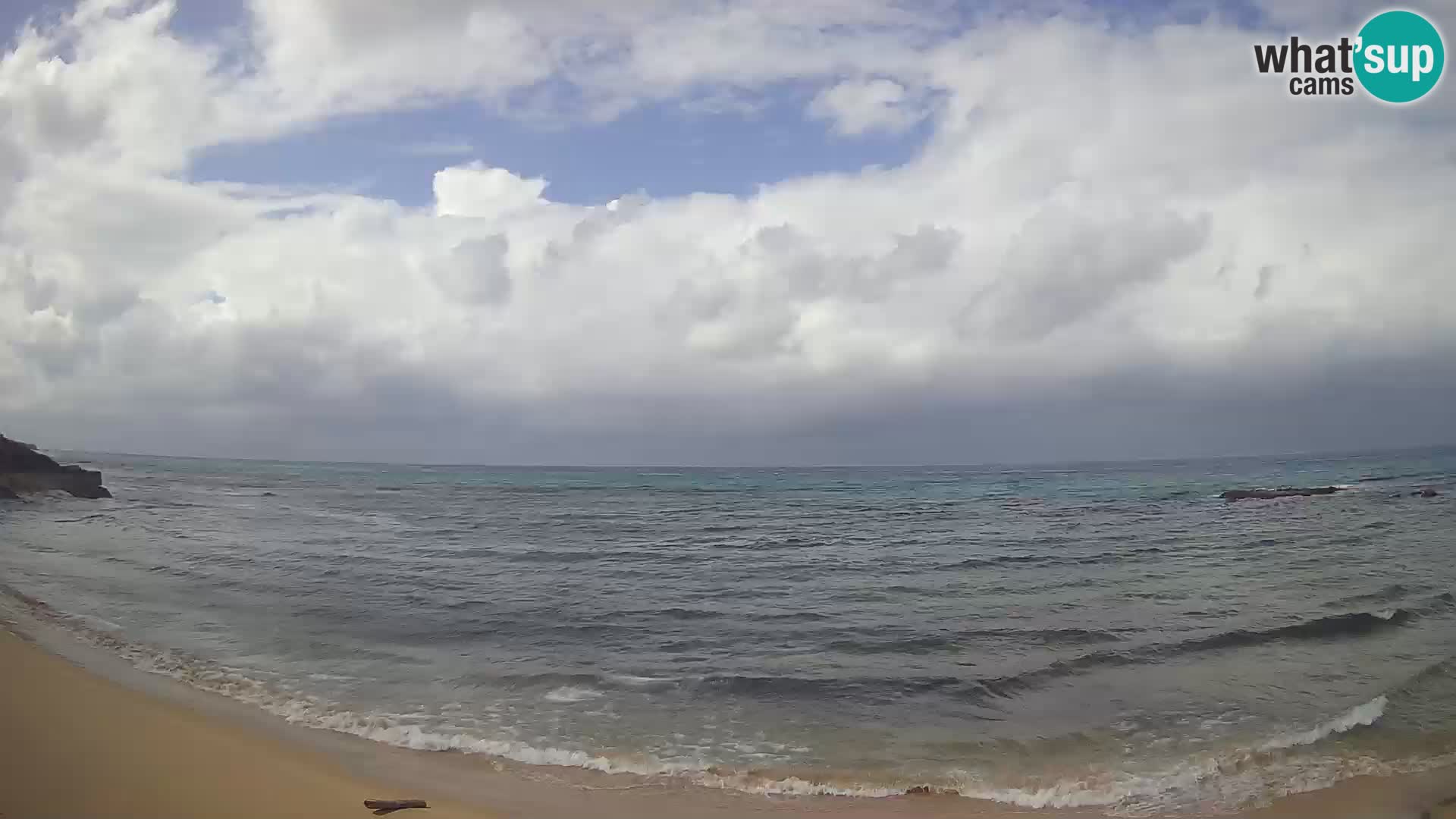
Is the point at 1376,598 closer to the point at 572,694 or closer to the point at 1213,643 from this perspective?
the point at 1213,643

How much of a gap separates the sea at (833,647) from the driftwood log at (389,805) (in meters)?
1.59

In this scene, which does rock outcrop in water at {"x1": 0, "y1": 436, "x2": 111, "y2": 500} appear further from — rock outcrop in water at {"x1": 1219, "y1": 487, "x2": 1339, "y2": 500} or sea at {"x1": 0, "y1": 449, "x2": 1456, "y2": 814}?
rock outcrop in water at {"x1": 1219, "y1": 487, "x2": 1339, "y2": 500}

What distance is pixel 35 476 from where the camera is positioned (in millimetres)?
38281

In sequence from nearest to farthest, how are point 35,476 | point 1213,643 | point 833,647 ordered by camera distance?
point 833,647, point 1213,643, point 35,476

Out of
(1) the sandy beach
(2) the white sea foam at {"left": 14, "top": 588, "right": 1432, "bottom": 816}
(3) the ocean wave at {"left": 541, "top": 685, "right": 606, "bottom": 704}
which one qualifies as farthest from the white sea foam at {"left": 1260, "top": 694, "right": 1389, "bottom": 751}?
(1) the sandy beach

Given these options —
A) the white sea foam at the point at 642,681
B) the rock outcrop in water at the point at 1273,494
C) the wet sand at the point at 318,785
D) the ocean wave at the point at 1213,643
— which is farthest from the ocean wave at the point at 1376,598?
the rock outcrop in water at the point at 1273,494

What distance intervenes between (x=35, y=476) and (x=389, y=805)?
4601 centimetres

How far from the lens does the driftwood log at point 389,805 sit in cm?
626

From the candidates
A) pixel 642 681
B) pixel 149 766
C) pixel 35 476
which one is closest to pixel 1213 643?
pixel 642 681

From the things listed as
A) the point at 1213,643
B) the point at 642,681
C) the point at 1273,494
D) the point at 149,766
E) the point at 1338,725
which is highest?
the point at 1273,494

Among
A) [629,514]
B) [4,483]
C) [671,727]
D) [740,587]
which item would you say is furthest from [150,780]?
[4,483]

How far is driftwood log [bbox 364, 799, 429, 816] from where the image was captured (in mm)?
6258

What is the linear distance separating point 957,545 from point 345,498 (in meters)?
45.7

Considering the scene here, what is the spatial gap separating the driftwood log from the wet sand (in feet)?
0.28
